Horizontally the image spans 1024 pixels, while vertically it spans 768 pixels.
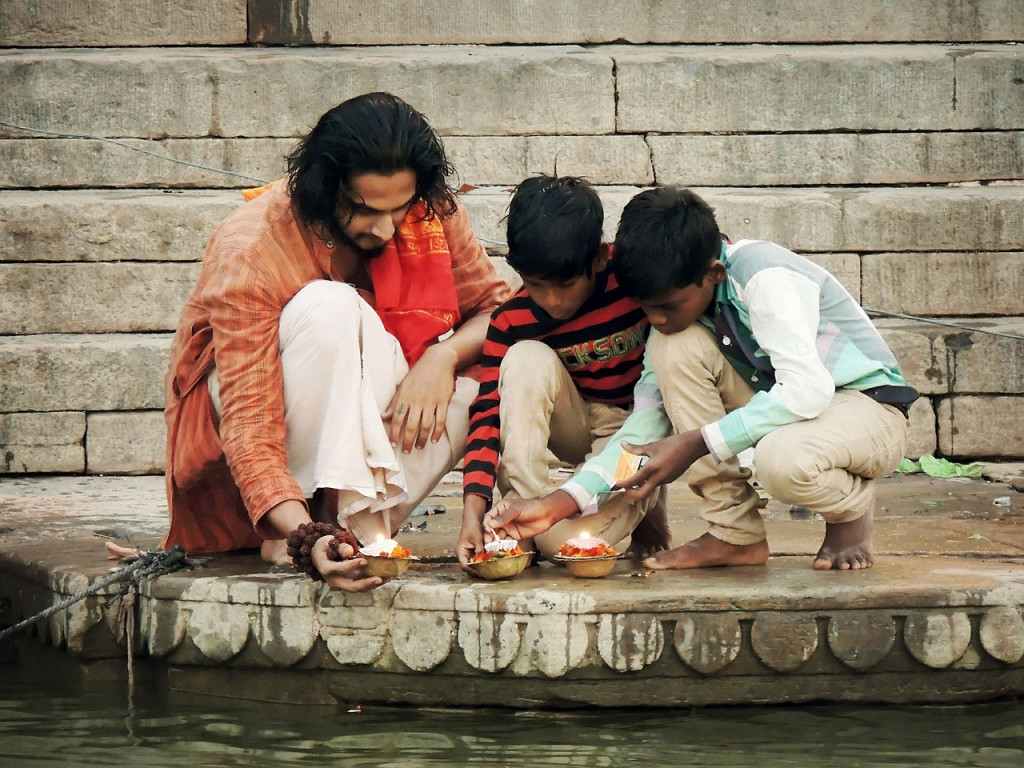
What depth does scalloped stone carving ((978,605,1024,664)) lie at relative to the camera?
308 cm

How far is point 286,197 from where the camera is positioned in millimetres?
3490

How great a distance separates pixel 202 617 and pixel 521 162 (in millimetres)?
3325

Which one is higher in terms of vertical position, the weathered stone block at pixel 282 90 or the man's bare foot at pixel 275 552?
the weathered stone block at pixel 282 90

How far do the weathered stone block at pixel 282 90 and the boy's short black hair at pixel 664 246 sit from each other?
2921 millimetres

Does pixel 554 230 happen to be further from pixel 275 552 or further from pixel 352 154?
pixel 275 552

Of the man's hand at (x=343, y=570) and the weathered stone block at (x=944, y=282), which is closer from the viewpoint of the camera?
the man's hand at (x=343, y=570)

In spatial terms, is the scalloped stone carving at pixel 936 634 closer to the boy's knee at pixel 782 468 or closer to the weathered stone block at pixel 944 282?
the boy's knee at pixel 782 468

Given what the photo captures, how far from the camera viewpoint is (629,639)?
307 cm

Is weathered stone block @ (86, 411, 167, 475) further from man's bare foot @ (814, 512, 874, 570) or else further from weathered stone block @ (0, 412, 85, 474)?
man's bare foot @ (814, 512, 874, 570)

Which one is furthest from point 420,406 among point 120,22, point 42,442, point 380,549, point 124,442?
point 120,22

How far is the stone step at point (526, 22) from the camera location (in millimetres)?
6375

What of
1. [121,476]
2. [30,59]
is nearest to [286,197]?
[121,476]

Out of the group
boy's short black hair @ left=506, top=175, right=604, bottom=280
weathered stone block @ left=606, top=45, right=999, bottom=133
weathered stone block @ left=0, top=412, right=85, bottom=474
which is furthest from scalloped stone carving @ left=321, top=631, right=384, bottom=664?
weathered stone block @ left=606, top=45, right=999, bottom=133

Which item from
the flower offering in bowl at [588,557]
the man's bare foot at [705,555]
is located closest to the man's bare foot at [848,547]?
the man's bare foot at [705,555]
